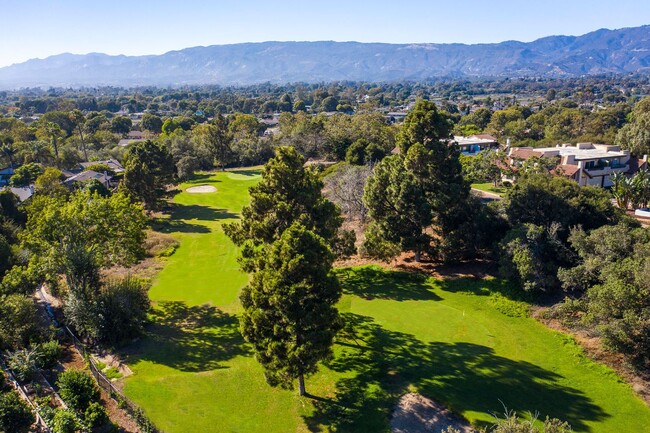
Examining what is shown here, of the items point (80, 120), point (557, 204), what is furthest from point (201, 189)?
point (557, 204)

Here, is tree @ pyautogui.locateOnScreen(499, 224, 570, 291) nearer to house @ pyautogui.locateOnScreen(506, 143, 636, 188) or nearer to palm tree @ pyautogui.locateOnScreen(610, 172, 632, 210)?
palm tree @ pyautogui.locateOnScreen(610, 172, 632, 210)

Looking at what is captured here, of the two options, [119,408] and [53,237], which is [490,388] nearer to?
[119,408]

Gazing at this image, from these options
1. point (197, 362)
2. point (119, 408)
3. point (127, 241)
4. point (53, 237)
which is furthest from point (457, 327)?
point (53, 237)

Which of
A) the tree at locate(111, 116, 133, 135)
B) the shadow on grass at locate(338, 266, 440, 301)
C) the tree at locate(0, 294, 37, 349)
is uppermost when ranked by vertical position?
the tree at locate(111, 116, 133, 135)

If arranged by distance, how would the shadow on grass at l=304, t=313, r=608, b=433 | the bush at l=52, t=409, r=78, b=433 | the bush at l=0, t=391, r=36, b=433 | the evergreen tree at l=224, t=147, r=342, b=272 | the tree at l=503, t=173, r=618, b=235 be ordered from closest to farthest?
1. the bush at l=52, t=409, r=78, b=433
2. the bush at l=0, t=391, r=36, b=433
3. the shadow on grass at l=304, t=313, r=608, b=433
4. the evergreen tree at l=224, t=147, r=342, b=272
5. the tree at l=503, t=173, r=618, b=235

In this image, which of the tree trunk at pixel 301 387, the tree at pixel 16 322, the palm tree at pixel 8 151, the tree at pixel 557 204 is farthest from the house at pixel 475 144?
the palm tree at pixel 8 151

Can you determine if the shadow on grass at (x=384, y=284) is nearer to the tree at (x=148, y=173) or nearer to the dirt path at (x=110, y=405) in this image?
the dirt path at (x=110, y=405)

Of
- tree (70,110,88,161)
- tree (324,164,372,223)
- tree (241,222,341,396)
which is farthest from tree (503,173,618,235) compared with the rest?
tree (70,110,88,161)

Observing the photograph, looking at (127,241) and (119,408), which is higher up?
(127,241)
